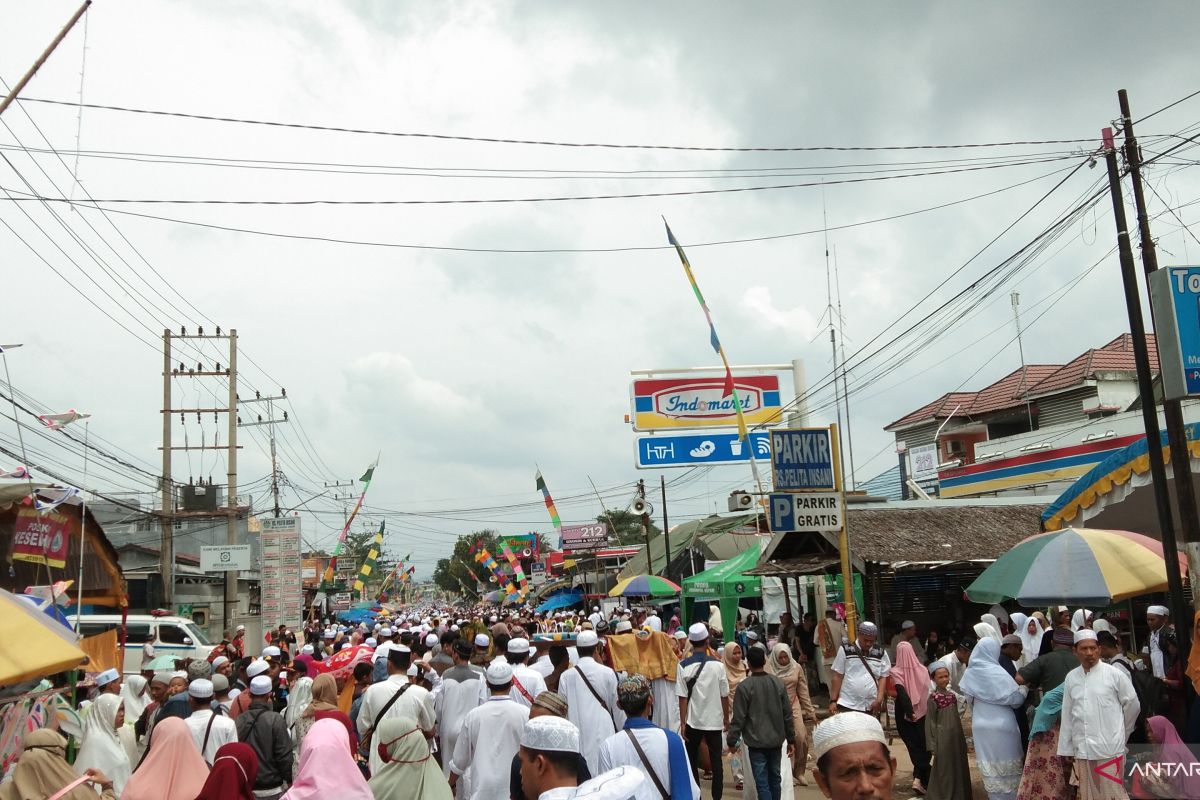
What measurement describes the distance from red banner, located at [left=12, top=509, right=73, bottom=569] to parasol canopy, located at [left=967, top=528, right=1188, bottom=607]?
11491 millimetres

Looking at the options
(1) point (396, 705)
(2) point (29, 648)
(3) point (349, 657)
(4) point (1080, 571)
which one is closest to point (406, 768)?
(1) point (396, 705)

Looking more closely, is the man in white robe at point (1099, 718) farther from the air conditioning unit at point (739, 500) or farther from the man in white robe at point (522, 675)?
the air conditioning unit at point (739, 500)

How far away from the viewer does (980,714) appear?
908cm

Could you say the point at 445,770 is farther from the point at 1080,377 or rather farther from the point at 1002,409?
the point at 1002,409

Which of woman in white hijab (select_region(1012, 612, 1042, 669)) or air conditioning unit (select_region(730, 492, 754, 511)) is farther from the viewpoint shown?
air conditioning unit (select_region(730, 492, 754, 511))

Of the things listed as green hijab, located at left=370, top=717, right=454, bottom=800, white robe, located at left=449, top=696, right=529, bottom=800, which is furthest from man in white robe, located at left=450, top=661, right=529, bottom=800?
green hijab, located at left=370, top=717, right=454, bottom=800

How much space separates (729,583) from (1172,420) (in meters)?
12.8

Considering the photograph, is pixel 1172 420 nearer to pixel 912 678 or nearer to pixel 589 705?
pixel 912 678

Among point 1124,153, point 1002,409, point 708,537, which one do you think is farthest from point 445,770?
point 1002,409

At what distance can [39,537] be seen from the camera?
13227mm

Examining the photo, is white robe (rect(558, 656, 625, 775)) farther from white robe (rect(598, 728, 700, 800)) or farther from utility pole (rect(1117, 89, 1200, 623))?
utility pole (rect(1117, 89, 1200, 623))

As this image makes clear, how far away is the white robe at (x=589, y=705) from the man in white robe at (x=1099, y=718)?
11.8ft

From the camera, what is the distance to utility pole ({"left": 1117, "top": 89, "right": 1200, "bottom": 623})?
1009cm

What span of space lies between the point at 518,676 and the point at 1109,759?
469cm
